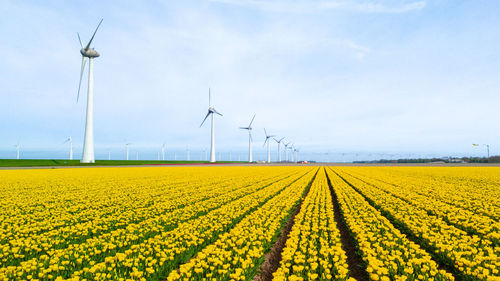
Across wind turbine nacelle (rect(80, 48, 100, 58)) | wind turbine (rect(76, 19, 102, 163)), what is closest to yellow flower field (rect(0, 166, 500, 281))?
wind turbine (rect(76, 19, 102, 163))

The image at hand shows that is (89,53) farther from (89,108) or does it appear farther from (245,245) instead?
(245,245)

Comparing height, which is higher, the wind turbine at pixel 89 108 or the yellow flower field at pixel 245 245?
the wind turbine at pixel 89 108

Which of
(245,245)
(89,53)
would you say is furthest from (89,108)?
(245,245)

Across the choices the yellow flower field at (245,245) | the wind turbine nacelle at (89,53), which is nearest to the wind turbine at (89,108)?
the wind turbine nacelle at (89,53)

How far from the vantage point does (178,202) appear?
715 inches

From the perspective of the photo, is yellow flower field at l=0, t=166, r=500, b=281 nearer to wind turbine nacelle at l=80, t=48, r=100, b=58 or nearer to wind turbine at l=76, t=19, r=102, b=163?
wind turbine at l=76, t=19, r=102, b=163

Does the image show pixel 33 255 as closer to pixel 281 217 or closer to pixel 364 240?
pixel 281 217

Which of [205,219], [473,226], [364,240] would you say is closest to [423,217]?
[473,226]

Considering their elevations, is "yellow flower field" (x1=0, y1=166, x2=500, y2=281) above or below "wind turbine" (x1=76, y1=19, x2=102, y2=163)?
below

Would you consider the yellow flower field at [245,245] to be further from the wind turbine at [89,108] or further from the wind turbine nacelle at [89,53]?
the wind turbine nacelle at [89,53]

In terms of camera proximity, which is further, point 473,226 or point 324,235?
point 473,226

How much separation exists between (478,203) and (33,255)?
23772 millimetres

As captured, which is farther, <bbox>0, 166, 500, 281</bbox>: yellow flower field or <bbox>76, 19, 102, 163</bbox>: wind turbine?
<bbox>76, 19, 102, 163</bbox>: wind turbine

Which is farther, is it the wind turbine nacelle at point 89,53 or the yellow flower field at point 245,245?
the wind turbine nacelle at point 89,53
